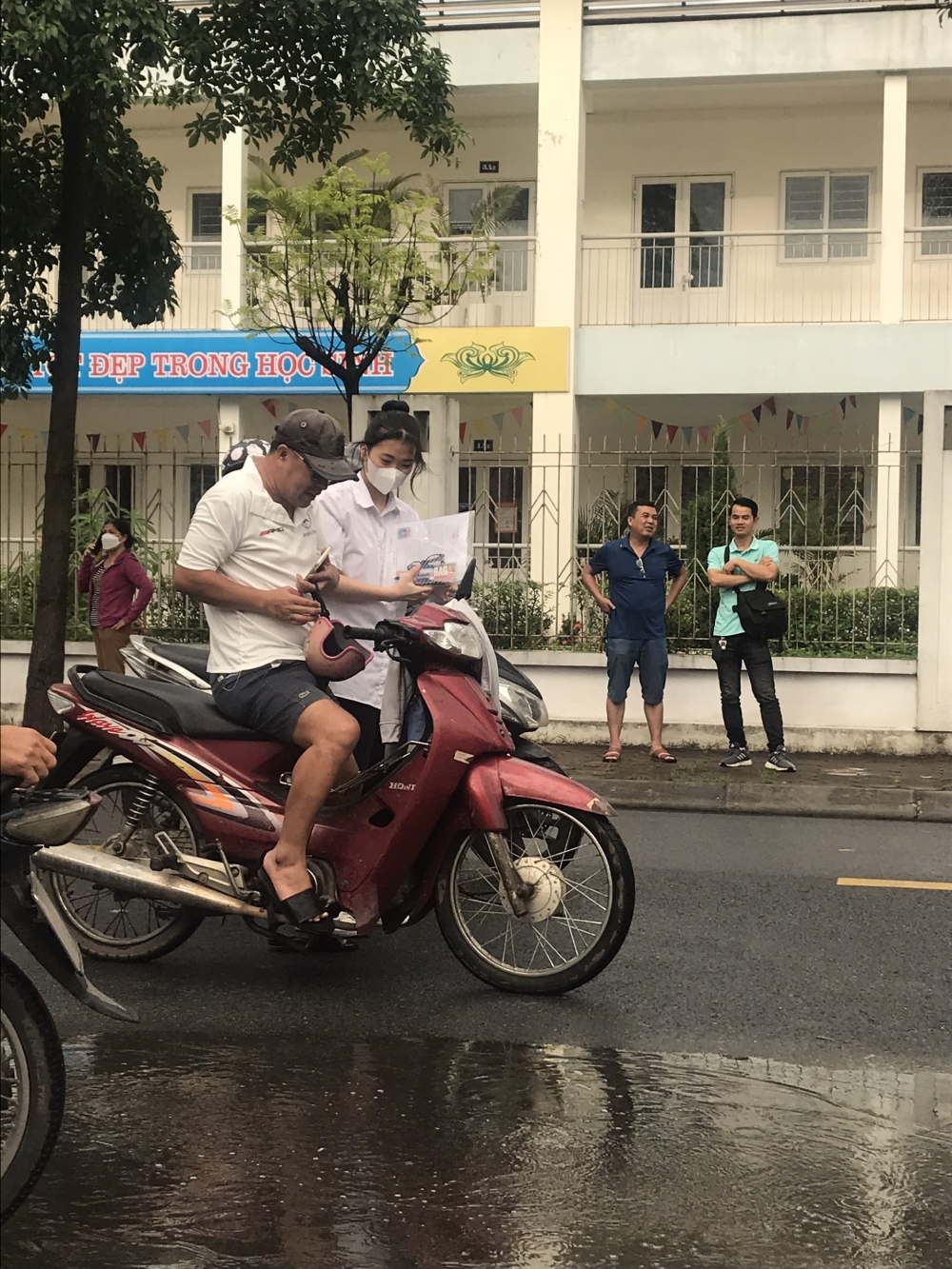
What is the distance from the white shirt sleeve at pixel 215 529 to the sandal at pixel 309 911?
1.03m

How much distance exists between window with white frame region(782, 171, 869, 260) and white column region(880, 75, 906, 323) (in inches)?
87.4

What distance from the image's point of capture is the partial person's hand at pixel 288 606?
5.11 meters

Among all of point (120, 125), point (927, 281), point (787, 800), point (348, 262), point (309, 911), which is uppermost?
point (927, 281)

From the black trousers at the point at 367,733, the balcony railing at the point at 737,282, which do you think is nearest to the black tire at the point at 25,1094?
the black trousers at the point at 367,733

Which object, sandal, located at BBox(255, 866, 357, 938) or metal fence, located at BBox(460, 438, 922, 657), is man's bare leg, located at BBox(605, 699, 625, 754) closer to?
metal fence, located at BBox(460, 438, 922, 657)

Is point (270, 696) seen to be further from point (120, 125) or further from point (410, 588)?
point (120, 125)

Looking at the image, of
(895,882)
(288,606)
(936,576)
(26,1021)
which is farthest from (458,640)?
(936,576)

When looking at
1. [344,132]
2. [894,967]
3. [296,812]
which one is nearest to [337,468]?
[296,812]

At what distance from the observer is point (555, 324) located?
21.2 metres

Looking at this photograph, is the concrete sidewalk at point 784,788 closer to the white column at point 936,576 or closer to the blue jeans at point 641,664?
the blue jeans at point 641,664

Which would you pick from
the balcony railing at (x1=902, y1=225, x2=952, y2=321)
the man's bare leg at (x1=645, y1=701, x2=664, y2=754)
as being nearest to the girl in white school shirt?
the man's bare leg at (x1=645, y1=701, x2=664, y2=754)

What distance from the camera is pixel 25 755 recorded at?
10.6 feet

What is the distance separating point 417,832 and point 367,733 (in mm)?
681

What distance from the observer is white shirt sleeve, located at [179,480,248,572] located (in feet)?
16.8
